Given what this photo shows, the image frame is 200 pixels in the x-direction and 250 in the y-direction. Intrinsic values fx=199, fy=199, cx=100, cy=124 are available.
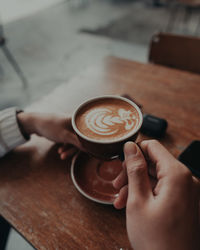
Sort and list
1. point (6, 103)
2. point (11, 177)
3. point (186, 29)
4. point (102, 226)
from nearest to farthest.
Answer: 1. point (102, 226)
2. point (11, 177)
3. point (6, 103)
4. point (186, 29)

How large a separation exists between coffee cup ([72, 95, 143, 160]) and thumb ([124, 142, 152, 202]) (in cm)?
4

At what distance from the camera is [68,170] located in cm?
79

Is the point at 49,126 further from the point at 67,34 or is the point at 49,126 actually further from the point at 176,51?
the point at 67,34

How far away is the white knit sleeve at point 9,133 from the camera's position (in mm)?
844

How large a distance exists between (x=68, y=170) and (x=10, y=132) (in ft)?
1.03

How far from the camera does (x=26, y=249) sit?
99cm

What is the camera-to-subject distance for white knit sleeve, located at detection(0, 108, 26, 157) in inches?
33.2

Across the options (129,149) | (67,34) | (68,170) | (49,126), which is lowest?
(67,34)

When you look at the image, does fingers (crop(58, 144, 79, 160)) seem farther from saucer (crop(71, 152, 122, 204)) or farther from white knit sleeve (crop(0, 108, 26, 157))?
white knit sleeve (crop(0, 108, 26, 157))

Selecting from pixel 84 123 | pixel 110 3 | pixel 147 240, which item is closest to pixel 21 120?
pixel 84 123

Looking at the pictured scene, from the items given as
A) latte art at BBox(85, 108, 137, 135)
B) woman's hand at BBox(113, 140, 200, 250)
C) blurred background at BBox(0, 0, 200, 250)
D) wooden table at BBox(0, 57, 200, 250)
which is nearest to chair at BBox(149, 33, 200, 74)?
wooden table at BBox(0, 57, 200, 250)

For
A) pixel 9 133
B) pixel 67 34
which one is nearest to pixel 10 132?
pixel 9 133

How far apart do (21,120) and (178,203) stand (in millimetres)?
725

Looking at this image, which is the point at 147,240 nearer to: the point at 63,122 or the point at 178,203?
the point at 178,203
